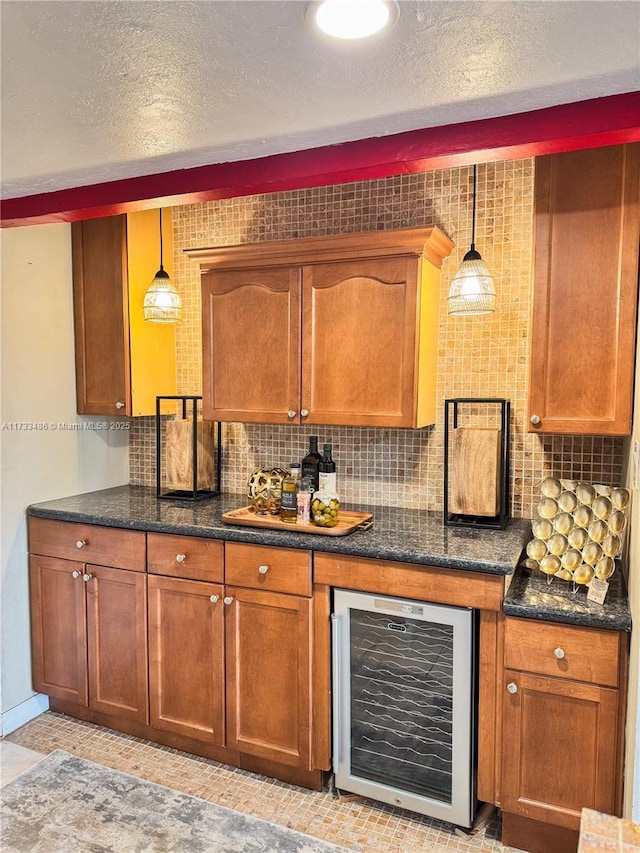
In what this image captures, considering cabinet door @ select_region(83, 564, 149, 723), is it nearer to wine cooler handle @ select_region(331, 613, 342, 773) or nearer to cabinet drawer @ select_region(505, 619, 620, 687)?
wine cooler handle @ select_region(331, 613, 342, 773)

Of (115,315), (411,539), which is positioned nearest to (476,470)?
(411,539)

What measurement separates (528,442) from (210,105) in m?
1.77

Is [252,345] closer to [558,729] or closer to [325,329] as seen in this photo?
[325,329]

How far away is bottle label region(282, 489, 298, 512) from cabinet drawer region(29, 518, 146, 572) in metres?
0.62

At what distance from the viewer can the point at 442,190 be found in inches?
102

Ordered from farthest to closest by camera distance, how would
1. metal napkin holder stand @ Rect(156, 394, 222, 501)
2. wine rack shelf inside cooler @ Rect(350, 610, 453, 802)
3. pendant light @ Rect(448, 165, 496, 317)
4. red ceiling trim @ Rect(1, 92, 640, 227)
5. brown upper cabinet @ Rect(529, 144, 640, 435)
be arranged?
metal napkin holder stand @ Rect(156, 394, 222, 501)
pendant light @ Rect(448, 165, 496, 317)
wine rack shelf inside cooler @ Rect(350, 610, 453, 802)
brown upper cabinet @ Rect(529, 144, 640, 435)
red ceiling trim @ Rect(1, 92, 640, 227)

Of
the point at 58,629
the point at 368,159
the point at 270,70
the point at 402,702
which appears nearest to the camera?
the point at 270,70

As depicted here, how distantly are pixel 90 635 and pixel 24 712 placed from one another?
53 cm

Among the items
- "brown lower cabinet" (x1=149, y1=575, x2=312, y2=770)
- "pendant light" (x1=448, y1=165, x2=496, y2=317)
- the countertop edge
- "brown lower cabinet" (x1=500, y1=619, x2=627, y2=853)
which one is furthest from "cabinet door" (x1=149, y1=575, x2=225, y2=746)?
"pendant light" (x1=448, y1=165, x2=496, y2=317)

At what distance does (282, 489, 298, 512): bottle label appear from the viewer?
2.44 metres

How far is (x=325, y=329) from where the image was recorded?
2490mm

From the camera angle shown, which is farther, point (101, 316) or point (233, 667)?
point (101, 316)

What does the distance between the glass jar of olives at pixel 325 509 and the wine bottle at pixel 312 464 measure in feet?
0.60

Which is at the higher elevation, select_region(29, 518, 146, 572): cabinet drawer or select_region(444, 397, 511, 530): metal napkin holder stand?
select_region(444, 397, 511, 530): metal napkin holder stand
